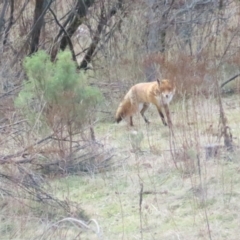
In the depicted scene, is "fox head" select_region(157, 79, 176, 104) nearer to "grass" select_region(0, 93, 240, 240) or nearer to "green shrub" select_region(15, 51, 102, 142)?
"grass" select_region(0, 93, 240, 240)

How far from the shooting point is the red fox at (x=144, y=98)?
9.79 meters

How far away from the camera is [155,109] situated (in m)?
10.9

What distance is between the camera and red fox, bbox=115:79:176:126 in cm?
979

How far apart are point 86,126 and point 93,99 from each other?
0.32 metres

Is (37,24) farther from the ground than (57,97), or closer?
farther from the ground

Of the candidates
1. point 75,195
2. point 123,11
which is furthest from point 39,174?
point 123,11

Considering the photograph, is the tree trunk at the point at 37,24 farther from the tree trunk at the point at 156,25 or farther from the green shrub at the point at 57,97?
the green shrub at the point at 57,97

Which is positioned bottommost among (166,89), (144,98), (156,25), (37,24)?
(144,98)

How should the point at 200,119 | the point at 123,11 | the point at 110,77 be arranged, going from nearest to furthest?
the point at 200,119 < the point at 110,77 < the point at 123,11

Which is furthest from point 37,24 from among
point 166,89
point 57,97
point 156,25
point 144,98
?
point 57,97

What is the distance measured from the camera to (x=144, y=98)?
1010cm

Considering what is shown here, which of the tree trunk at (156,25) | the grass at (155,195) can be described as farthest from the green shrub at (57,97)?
the tree trunk at (156,25)

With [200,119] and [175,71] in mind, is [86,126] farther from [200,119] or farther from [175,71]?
[175,71]

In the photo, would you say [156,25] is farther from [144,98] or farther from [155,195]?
[155,195]
